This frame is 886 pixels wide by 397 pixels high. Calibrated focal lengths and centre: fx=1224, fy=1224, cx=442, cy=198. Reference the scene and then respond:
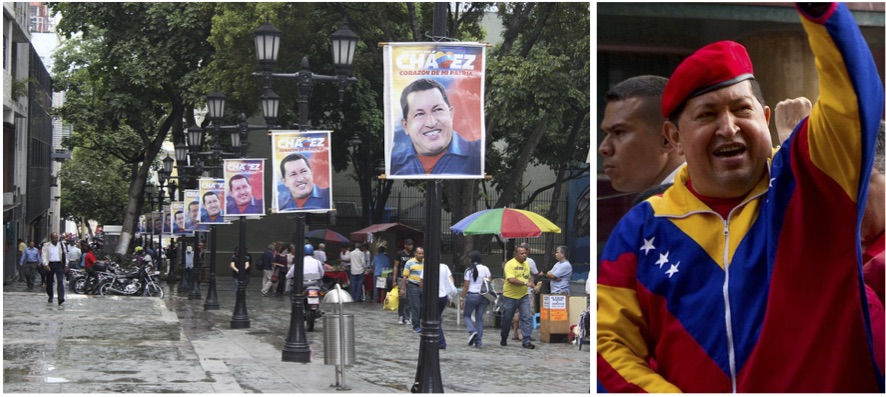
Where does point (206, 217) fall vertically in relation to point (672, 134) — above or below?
below

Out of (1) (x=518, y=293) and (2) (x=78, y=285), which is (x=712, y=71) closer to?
(1) (x=518, y=293)

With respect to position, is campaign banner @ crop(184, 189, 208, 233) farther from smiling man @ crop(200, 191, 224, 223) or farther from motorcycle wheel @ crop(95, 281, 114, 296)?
smiling man @ crop(200, 191, 224, 223)

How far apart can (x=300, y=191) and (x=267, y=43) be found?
3908mm

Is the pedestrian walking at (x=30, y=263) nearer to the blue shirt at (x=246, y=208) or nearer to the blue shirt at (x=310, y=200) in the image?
the blue shirt at (x=246, y=208)

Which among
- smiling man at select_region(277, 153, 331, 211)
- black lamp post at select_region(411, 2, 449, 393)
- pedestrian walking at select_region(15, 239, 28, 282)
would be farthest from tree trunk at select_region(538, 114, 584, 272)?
black lamp post at select_region(411, 2, 449, 393)

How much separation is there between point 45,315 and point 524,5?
41.2 ft

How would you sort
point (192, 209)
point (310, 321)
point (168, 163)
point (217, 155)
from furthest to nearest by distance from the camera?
point (168, 163) → point (192, 209) → point (217, 155) → point (310, 321)

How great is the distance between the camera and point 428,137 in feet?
31.4

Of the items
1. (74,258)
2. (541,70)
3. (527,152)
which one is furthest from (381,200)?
(541,70)

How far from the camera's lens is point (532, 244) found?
3625cm

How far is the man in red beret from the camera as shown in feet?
8.51


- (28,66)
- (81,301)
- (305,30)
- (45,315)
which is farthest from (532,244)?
(28,66)

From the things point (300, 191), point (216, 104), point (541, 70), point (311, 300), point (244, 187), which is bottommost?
point (311, 300)

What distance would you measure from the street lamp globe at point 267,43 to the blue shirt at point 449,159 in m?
9.66
